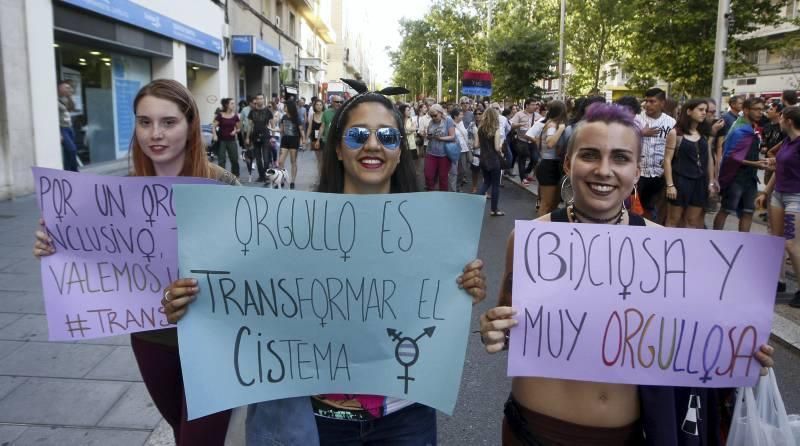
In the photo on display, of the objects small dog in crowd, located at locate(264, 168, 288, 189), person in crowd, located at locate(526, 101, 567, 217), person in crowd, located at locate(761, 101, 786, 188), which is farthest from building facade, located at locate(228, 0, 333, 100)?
person in crowd, located at locate(761, 101, 786, 188)

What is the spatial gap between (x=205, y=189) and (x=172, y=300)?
34 centimetres

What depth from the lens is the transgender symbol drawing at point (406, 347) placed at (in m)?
1.85

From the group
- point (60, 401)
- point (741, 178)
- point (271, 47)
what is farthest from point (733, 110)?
point (271, 47)

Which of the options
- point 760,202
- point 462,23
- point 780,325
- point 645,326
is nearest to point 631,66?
point 760,202

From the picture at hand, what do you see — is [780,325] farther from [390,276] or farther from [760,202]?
[390,276]

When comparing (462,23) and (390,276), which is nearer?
(390,276)

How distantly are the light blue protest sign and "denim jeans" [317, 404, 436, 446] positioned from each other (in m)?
0.09

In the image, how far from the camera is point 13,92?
368 inches

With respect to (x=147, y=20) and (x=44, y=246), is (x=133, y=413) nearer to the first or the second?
(x=44, y=246)

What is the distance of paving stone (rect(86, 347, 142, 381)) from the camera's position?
374 cm

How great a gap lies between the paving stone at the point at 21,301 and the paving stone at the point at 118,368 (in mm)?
1098

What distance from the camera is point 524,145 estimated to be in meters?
14.0

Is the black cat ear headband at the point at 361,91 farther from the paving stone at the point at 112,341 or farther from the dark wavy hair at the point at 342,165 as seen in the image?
the paving stone at the point at 112,341

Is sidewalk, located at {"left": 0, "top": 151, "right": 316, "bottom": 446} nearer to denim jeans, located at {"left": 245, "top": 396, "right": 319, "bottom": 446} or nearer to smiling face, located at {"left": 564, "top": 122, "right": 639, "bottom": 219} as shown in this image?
denim jeans, located at {"left": 245, "top": 396, "right": 319, "bottom": 446}
